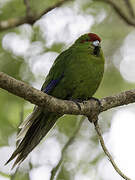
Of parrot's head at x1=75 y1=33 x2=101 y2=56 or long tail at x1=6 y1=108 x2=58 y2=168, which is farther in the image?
parrot's head at x1=75 y1=33 x2=101 y2=56

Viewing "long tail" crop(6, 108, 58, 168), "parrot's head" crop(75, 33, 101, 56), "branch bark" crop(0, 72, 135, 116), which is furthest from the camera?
"parrot's head" crop(75, 33, 101, 56)

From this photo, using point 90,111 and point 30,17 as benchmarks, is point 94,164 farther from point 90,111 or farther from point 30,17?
point 30,17

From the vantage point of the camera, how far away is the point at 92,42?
534cm

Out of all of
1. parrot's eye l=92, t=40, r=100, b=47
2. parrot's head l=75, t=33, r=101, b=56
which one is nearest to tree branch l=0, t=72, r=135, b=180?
parrot's head l=75, t=33, r=101, b=56

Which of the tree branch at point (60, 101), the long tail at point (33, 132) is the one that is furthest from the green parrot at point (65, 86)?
the tree branch at point (60, 101)

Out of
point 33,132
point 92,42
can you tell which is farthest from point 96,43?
point 33,132

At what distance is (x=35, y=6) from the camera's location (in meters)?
6.62

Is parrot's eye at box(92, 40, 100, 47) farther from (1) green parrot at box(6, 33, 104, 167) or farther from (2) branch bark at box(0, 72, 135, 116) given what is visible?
(2) branch bark at box(0, 72, 135, 116)

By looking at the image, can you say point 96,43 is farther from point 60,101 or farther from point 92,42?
point 60,101

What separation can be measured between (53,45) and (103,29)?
136 cm

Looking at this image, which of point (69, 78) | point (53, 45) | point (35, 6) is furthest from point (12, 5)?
point (69, 78)

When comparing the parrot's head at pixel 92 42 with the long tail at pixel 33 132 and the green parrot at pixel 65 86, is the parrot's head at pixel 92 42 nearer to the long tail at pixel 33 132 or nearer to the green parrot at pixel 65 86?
the green parrot at pixel 65 86

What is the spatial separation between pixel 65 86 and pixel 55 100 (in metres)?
1.02

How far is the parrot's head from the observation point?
206 inches
